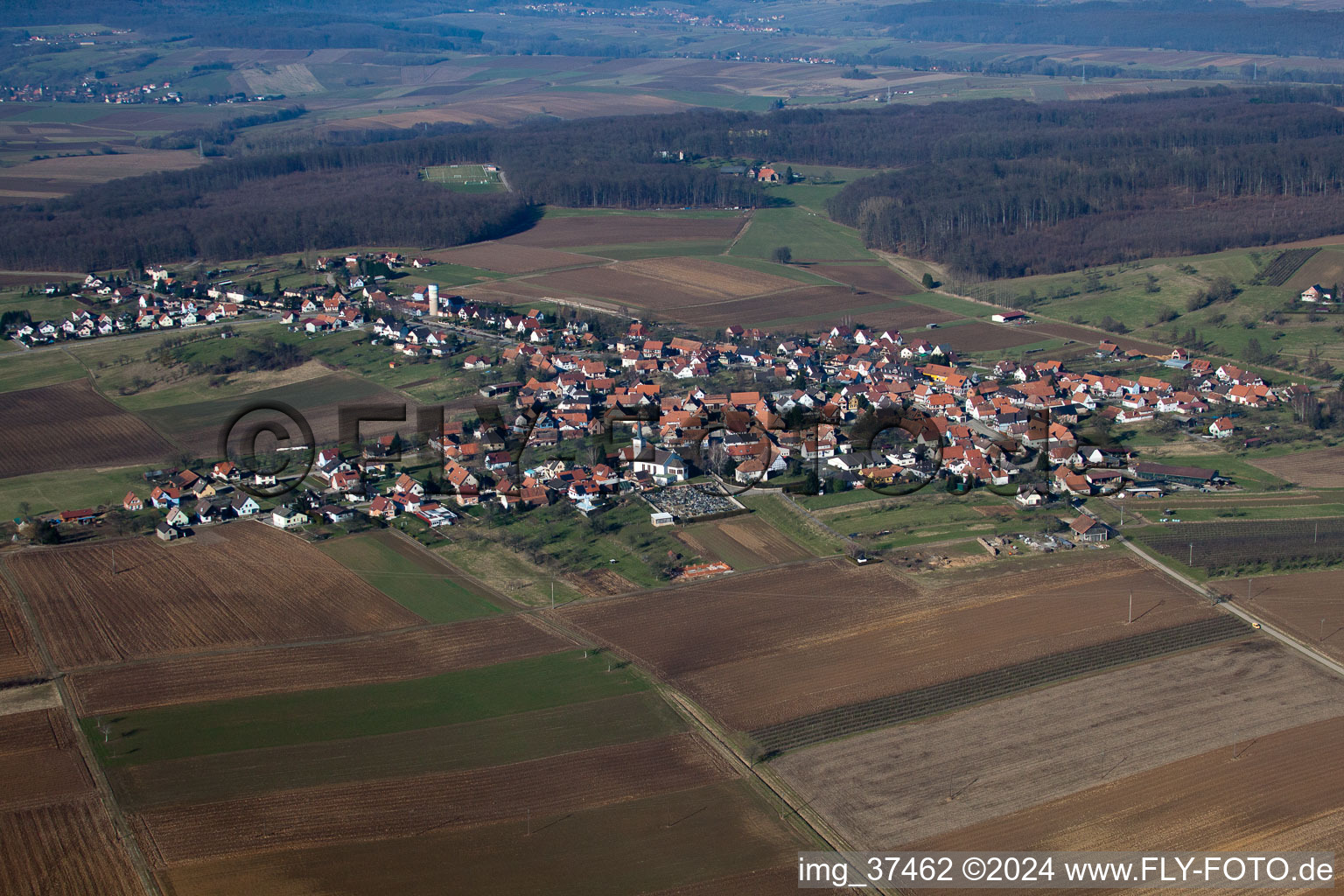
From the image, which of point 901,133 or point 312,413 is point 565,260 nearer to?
point 312,413

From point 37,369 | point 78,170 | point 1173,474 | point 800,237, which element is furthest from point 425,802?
point 78,170

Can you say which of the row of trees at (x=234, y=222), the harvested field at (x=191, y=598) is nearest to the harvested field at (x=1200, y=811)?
the harvested field at (x=191, y=598)

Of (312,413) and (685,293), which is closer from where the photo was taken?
(312,413)

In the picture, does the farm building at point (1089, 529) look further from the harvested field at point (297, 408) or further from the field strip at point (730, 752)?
the harvested field at point (297, 408)

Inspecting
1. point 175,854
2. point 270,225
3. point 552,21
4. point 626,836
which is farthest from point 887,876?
point 552,21

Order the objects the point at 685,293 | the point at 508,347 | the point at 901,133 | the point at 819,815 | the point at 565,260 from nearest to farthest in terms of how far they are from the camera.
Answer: the point at 819,815 → the point at 508,347 → the point at 685,293 → the point at 565,260 → the point at 901,133

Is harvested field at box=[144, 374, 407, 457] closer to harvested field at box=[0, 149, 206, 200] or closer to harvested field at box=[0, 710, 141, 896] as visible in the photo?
harvested field at box=[0, 710, 141, 896]

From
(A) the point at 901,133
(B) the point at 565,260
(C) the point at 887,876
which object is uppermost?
(A) the point at 901,133

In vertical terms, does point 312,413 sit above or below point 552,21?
below
